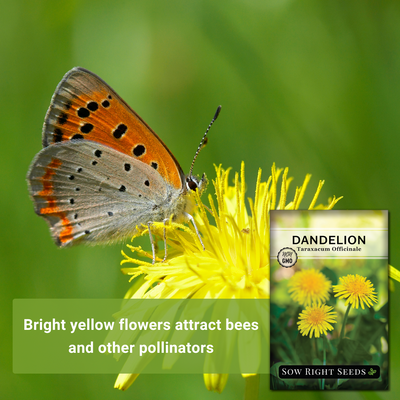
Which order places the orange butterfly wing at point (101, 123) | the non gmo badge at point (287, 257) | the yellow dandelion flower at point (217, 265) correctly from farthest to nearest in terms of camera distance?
the orange butterfly wing at point (101, 123)
the yellow dandelion flower at point (217, 265)
the non gmo badge at point (287, 257)

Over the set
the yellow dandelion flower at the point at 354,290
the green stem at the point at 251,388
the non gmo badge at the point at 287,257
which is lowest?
the green stem at the point at 251,388

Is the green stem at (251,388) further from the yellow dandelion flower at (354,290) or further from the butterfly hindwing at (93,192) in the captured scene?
the butterfly hindwing at (93,192)

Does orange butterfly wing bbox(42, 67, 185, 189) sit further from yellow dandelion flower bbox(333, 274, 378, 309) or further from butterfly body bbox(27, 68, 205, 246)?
yellow dandelion flower bbox(333, 274, 378, 309)

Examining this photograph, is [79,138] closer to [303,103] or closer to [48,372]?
[48,372]

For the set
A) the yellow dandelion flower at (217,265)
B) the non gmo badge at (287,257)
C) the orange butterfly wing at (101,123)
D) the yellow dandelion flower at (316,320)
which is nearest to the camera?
the yellow dandelion flower at (316,320)

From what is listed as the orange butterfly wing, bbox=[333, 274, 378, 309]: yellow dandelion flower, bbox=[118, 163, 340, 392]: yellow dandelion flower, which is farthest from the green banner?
the orange butterfly wing

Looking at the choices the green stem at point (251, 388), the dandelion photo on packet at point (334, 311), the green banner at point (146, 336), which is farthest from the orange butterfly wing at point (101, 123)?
the green stem at point (251, 388)

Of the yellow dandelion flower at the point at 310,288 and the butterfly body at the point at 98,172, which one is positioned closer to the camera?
the yellow dandelion flower at the point at 310,288

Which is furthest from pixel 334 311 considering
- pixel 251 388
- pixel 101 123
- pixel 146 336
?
pixel 101 123
